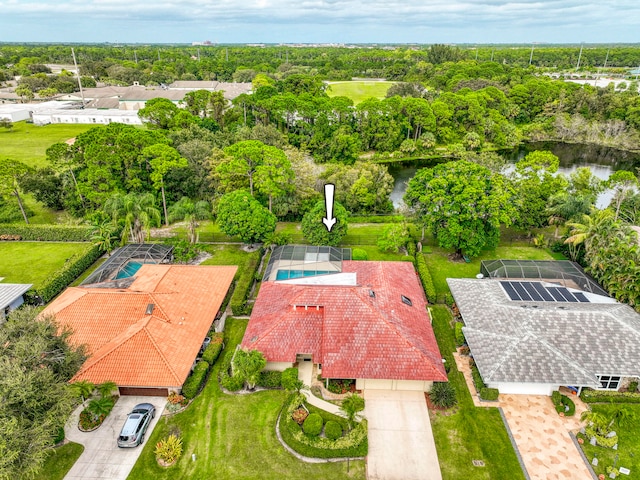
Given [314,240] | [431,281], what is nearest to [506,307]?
[431,281]

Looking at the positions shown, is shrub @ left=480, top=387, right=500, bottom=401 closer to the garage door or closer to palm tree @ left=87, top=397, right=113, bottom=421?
the garage door

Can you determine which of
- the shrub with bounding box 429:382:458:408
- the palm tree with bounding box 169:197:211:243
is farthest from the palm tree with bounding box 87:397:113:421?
the palm tree with bounding box 169:197:211:243

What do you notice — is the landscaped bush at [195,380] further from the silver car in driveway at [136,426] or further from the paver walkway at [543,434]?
the paver walkway at [543,434]

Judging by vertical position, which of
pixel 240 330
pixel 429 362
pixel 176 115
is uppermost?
pixel 176 115

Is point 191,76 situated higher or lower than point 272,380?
higher

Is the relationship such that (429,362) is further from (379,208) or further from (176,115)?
(176,115)

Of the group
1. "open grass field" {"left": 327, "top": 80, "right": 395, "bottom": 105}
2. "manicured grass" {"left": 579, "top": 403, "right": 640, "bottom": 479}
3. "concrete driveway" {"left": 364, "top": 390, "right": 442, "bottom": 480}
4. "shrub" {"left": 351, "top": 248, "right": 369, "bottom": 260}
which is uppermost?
"open grass field" {"left": 327, "top": 80, "right": 395, "bottom": 105}

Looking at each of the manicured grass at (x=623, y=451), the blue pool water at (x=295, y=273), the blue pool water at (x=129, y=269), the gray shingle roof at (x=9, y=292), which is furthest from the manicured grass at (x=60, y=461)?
the manicured grass at (x=623, y=451)
